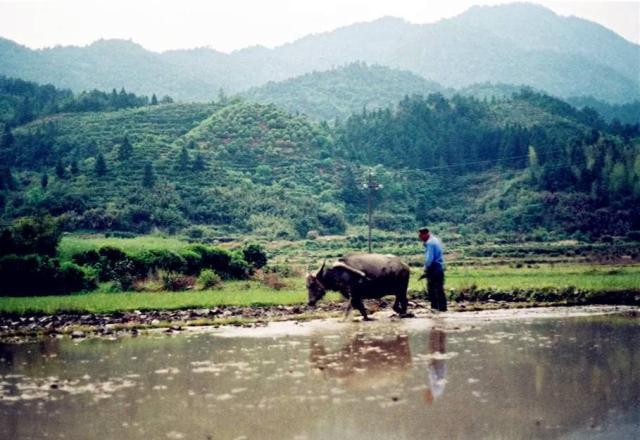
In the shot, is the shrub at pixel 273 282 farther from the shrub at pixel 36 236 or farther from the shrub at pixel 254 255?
the shrub at pixel 36 236

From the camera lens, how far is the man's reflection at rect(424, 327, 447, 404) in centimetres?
1112

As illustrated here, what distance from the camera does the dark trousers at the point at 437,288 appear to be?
20.2m

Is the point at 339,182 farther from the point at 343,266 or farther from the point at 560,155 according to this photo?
the point at 343,266

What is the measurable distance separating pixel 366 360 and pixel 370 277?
21.4 ft

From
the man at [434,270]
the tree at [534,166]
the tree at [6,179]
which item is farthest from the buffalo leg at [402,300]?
the tree at [534,166]

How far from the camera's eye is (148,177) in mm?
87938

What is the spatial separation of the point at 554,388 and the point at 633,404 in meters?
1.21

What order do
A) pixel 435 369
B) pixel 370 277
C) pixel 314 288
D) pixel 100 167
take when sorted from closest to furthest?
pixel 435 369
pixel 370 277
pixel 314 288
pixel 100 167

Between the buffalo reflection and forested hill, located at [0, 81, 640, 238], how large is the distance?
197 feet

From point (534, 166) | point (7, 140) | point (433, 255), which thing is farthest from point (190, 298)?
point (7, 140)

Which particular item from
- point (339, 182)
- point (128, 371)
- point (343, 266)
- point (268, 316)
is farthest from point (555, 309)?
point (339, 182)

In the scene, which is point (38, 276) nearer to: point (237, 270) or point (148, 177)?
point (237, 270)

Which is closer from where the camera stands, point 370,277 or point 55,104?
point 370,277

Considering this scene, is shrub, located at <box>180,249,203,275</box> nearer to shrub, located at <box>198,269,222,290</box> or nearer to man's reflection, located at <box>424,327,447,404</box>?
shrub, located at <box>198,269,222,290</box>
